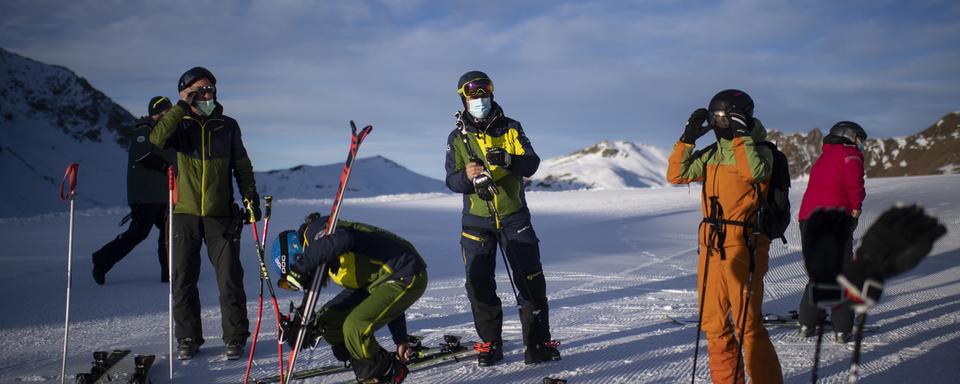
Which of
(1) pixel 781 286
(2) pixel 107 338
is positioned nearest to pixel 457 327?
(2) pixel 107 338

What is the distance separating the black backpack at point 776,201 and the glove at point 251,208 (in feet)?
11.7

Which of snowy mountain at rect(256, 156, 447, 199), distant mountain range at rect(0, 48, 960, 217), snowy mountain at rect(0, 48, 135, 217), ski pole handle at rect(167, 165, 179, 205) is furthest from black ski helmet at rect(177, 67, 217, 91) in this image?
snowy mountain at rect(256, 156, 447, 199)

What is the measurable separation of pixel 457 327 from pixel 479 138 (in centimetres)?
208

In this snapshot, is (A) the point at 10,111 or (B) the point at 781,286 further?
(A) the point at 10,111

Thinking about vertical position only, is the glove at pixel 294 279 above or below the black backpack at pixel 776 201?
below

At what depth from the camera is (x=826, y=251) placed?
2494 millimetres

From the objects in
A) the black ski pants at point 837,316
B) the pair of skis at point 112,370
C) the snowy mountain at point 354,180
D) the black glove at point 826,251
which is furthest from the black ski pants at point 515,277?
the snowy mountain at point 354,180

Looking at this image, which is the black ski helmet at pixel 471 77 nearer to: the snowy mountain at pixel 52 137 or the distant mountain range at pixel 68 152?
the distant mountain range at pixel 68 152

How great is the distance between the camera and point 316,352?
5281mm

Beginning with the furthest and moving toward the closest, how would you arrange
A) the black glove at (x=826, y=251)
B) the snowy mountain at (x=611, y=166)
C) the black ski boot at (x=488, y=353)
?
the snowy mountain at (x=611, y=166), the black ski boot at (x=488, y=353), the black glove at (x=826, y=251)

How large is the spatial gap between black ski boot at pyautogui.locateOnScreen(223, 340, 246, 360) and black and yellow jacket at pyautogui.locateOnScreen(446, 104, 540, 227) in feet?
6.53

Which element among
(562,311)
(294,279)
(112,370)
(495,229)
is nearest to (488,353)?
(495,229)

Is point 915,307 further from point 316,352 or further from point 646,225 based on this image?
point 646,225

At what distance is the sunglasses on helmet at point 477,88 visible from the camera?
4.84m
